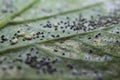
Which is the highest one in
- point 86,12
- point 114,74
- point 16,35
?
point 86,12

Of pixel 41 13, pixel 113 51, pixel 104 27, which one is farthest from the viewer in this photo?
pixel 41 13

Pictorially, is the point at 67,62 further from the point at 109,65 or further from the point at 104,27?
the point at 104,27

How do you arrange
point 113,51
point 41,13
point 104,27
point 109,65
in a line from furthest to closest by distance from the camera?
point 41,13
point 104,27
point 113,51
point 109,65

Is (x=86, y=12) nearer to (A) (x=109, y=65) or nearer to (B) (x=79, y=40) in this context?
(B) (x=79, y=40)

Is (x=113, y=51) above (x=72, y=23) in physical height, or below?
below

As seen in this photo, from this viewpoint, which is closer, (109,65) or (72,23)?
(109,65)

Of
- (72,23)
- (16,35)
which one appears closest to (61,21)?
(72,23)

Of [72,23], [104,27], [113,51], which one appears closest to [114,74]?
[113,51]
